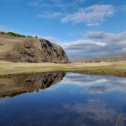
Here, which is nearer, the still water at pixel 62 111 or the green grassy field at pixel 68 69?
the still water at pixel 62 111

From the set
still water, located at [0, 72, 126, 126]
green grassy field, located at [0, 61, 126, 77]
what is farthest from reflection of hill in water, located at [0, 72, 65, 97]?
green grassy field, located at [0, 61, 126, 77]

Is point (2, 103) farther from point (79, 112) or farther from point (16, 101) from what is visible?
point (79, 112)

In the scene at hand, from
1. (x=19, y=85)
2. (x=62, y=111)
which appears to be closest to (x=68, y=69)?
(x=19, y=85)

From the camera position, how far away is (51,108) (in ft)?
109

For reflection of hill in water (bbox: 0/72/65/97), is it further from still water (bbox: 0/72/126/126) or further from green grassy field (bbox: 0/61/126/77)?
green grassy field (bbox: 0/61/126/77)

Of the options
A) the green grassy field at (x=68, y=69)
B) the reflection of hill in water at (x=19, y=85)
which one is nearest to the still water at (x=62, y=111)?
the reflection of hill in water at (x=19, y=85)

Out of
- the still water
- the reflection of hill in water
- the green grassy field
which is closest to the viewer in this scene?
the still water

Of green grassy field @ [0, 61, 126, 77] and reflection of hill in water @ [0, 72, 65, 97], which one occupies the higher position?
green grassy field @ [0, 61, 126, 77]

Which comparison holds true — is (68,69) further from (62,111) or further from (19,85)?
(62,111)

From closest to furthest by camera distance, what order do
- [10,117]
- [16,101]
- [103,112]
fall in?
1. [10,117]
2. [103,112]
3. [16,101]

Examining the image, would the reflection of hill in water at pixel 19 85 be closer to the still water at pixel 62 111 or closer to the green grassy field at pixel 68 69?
the still water at pixel 62 111

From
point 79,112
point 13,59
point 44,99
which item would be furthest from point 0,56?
point 79,112

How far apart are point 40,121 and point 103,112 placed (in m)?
6.94

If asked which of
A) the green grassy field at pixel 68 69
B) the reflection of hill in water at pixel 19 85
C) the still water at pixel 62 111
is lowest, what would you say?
the still water at pixel 62 111
